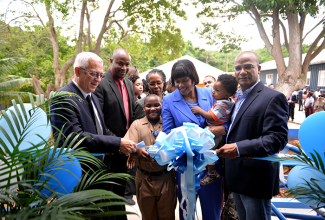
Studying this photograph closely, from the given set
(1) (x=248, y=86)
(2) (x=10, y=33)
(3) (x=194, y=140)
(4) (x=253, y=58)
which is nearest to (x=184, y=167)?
(3) (x=194, y=140)

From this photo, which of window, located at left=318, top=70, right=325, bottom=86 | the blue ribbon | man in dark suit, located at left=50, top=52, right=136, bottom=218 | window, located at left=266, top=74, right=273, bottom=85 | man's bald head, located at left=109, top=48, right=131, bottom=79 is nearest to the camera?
the blue ribbon

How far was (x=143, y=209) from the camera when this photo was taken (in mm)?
2805

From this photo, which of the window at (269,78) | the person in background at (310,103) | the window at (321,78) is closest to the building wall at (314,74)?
the window at (321,78)

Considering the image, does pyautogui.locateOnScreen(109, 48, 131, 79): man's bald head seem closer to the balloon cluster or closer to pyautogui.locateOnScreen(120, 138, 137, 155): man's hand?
pyautogui.locateOnScreen(120, 138, 137, 155): man's hand

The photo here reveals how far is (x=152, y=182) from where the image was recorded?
2773mm

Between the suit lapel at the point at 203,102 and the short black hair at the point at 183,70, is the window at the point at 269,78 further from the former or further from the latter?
the short black hair at the point at 183,70

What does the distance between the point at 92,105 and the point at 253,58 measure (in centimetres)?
179

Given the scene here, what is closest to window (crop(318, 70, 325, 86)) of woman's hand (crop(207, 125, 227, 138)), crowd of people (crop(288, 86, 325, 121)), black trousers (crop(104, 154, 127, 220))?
crowd of people (crop(288, 86, 325, 121))

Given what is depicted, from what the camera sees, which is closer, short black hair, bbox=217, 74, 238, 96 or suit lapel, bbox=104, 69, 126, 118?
short black hair, bbox=217, 74, 238, 96

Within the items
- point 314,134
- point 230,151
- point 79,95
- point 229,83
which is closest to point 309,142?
point 314,134

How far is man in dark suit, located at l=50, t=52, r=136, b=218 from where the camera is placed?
233 centimetres

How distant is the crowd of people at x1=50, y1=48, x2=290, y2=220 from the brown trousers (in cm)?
1

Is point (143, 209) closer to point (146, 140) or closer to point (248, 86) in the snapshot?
point (146, 140)

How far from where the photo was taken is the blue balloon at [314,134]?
7.29 feet
